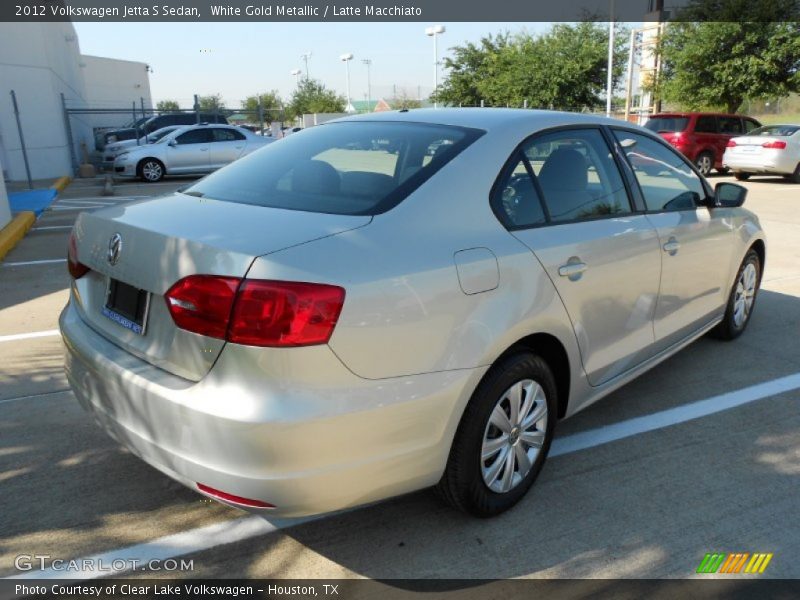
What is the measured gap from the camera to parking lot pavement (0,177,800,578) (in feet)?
8.57

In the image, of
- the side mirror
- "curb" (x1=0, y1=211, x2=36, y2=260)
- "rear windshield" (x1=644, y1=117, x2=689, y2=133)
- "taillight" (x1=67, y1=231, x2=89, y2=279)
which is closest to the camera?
"taillight" (x1=67, y1=231, x2=89, y2=279)

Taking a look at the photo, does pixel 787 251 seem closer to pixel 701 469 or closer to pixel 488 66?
pixel 701 469

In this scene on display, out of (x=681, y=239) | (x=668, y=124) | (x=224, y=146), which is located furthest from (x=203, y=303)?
(x=668, y=124)

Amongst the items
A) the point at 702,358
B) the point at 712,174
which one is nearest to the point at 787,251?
the point at 702,358

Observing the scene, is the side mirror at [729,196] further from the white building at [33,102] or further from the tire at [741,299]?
the white building at [33,102]

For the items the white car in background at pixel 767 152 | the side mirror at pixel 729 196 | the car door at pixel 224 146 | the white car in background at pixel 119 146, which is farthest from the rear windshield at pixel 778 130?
the white car in background at pixel 119 146

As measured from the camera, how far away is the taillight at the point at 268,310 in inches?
81.0

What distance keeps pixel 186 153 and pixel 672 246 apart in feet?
54.1

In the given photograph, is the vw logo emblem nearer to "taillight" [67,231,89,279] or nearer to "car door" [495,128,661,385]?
"taillight" [67,231,89,279]

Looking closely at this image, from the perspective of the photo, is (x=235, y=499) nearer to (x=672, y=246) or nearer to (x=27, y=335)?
(x=672, y=246)

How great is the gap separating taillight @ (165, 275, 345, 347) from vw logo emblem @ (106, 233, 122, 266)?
0.60 m

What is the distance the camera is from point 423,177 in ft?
8.62

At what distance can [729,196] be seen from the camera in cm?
436

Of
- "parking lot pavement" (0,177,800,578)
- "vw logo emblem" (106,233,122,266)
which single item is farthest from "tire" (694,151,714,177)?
"vw logo emblem" (106,233,122,266)
